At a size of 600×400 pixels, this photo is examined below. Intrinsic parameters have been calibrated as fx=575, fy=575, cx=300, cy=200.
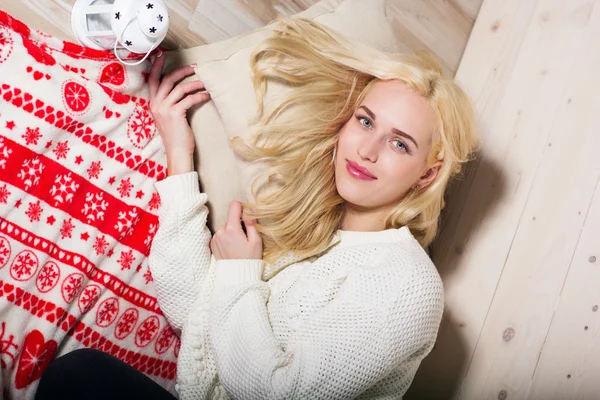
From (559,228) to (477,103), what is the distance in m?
0.52

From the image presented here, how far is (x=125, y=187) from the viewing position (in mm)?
1442

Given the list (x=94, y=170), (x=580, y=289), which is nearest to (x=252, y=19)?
(x=94, y=170)

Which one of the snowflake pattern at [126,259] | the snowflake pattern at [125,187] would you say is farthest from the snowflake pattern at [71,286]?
the snowflake pattern at [125,187]

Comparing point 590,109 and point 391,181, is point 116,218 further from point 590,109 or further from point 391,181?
point 590,109

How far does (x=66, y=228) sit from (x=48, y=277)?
0.40 feet

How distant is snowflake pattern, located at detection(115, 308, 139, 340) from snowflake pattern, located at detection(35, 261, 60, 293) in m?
0.19

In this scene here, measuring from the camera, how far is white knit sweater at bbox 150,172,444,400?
4.05 feet

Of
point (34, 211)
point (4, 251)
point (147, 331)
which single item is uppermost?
point (34, 211)

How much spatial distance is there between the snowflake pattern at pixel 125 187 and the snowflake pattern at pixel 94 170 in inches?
2.5

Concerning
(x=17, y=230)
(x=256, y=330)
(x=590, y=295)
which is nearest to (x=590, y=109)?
(x=590, y=295)

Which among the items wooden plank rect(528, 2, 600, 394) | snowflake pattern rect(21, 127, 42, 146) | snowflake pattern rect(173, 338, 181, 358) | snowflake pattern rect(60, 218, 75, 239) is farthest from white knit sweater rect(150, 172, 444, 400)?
wooden plank rect(528, 2, 600, 394)

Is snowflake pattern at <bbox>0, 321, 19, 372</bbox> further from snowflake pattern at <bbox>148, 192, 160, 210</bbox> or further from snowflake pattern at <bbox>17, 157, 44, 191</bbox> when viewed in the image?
snowflake pattern at <bbox>148, 192, 160, 210</bbox>

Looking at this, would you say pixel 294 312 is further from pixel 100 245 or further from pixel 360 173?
pixel 100 245

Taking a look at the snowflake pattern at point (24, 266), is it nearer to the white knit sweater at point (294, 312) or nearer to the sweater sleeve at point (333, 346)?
the white knit sweater at point (294, 312)
